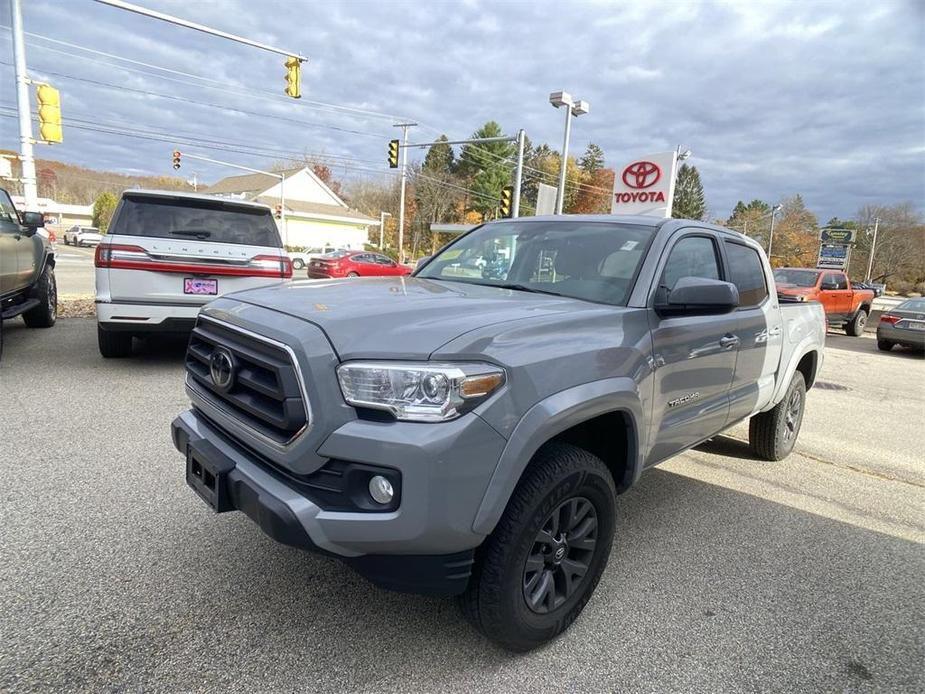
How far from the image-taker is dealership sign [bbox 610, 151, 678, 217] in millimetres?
15992

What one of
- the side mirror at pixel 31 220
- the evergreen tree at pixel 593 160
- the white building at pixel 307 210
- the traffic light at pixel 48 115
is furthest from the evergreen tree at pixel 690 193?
the side mirror at pixel 31 220

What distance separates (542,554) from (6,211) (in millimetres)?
7933

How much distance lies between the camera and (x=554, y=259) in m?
3.29

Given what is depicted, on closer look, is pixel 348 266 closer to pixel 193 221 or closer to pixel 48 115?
pixel 48 115

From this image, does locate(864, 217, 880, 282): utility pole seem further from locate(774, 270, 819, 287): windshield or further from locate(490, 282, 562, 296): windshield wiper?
Answer: locate(490, 282, 562, 296): windshield wiper

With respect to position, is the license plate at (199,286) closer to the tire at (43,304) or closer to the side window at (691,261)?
the tire at (43,304)

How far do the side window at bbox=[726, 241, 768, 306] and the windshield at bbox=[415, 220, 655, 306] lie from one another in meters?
1.05

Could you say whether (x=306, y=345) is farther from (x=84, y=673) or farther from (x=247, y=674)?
(x=84, y=673)

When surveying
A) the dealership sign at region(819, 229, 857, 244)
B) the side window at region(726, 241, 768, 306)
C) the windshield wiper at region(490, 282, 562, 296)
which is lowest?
the windshield wiper at region(490, 282, 562, 296)

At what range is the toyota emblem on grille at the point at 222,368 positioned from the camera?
7.66ft

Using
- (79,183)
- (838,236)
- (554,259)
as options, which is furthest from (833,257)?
(79,183)

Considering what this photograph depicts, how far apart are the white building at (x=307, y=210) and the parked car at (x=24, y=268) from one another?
4263cm

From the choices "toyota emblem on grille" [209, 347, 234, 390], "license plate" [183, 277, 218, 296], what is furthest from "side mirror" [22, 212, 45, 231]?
"toyota emblem on grille" [209, 347, 234, 390]

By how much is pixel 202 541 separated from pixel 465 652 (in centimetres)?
155
